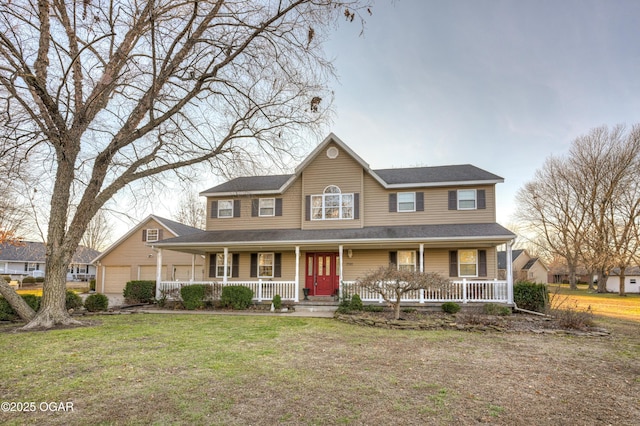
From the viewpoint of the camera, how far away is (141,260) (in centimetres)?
2553

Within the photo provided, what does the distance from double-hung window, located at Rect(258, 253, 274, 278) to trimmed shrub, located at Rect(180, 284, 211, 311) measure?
3.18 meters

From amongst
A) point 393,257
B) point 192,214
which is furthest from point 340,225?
point 192,214

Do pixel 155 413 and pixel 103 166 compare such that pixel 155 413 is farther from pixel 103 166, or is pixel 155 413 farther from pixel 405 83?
pixel 405 83

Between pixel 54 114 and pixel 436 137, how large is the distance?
15.0 meters

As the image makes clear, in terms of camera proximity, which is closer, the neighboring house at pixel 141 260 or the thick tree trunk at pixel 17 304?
the thick tree trunk at pixel 17 304

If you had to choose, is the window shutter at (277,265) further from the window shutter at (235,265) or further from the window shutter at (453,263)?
the window shutter at (453,263)

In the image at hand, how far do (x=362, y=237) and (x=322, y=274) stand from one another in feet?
11.0

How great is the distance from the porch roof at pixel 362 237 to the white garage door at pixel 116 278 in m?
11.7

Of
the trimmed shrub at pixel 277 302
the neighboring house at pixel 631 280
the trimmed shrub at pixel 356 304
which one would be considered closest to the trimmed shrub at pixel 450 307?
the trimmed shrub at pixel 356 304

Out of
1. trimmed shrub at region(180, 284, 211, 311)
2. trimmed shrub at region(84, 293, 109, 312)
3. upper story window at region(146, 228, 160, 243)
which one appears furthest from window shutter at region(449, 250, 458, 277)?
upper story window at region(146, 228, 160, 243)

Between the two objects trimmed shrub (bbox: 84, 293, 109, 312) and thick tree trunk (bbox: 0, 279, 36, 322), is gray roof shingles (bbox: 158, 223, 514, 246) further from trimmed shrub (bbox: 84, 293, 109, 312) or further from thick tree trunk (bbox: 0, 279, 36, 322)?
Answer: thick tree trunk (bbox: 0, 279, 36, 322)

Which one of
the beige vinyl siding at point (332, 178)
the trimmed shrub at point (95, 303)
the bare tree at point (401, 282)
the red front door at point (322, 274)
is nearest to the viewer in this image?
the bare tree at point (401, 282)

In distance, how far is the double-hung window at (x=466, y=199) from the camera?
16.2 m

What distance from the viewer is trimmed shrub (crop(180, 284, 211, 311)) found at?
14938mm
